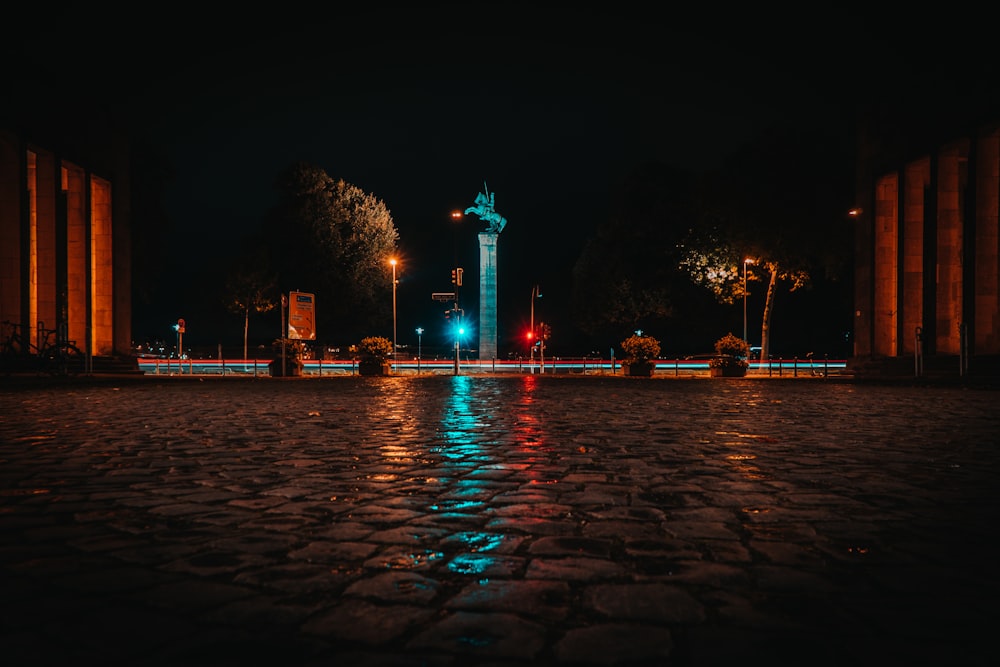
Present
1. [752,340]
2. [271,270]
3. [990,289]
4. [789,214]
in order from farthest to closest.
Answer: [752,340], [271,270], [789,214], [990,289]

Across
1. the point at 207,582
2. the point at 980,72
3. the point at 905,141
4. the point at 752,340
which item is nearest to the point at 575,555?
the point at 207,582

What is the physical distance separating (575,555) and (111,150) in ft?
115

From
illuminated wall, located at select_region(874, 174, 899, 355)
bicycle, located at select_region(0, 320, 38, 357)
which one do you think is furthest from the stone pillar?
bicycle, located at select_region(0, 320, 38, 357)

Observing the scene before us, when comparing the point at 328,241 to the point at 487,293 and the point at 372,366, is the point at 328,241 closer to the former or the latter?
the point at 487,293

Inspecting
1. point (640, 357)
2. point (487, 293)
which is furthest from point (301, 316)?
point (640, 357)

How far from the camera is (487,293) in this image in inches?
1829

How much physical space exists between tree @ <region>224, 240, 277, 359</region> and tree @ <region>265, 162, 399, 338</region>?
102cm

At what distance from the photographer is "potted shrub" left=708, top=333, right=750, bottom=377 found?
3225 centimetres

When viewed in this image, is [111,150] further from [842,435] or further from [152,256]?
[842,435]

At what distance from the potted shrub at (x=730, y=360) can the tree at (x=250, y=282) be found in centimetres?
3038

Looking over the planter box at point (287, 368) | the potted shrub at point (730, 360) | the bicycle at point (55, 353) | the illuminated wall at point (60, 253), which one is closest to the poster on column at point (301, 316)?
the planter box at point (287, 368)

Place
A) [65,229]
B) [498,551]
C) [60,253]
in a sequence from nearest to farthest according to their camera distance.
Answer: [498,551] → [60,253] → [65,229]

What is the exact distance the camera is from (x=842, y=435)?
9.95 m

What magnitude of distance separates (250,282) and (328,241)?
5.65 meters
